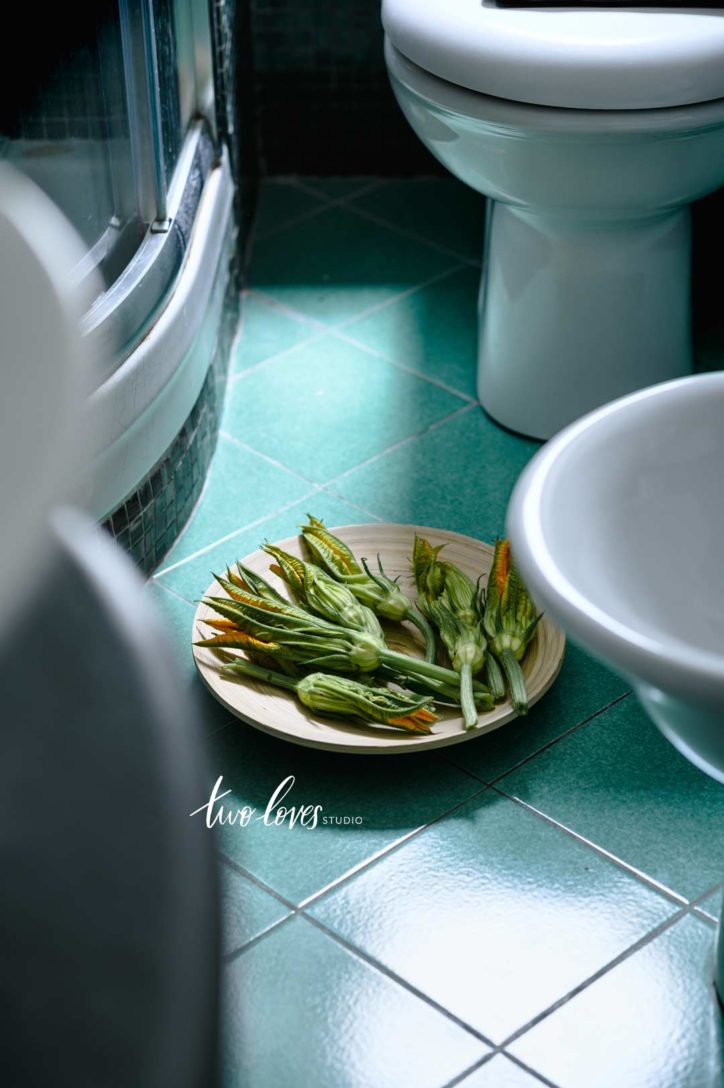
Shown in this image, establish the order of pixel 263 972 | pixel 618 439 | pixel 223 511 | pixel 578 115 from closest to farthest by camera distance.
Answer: pixel 618 439
pixel 263 972
pixel 578 115
pixel 223 511

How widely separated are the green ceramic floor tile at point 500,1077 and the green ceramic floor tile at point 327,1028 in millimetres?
12

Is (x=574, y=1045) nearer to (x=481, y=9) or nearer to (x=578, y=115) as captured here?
(x=578, y=115)

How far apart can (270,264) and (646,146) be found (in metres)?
0.84

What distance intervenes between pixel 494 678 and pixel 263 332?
87 cm

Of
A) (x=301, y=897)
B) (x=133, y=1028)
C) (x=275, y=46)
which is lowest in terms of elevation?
(x=301, y=897)

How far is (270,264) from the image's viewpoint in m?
2.05

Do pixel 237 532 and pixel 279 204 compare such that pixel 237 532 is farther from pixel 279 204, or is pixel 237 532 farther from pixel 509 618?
pixel 279 204

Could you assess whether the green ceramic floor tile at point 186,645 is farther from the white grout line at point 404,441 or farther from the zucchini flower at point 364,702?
the white grout line at point 404,441

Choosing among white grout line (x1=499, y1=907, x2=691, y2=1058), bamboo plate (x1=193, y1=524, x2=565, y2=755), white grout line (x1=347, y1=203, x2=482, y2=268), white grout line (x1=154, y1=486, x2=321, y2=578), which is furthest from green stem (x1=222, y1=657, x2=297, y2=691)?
white grout line (x1=347, y1=203, x2=482, y2=268)

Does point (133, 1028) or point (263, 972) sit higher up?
point (133, 1028)

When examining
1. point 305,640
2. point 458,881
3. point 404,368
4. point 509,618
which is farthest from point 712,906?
point 404,368

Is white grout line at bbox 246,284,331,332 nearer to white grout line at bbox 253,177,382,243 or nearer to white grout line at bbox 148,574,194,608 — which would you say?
white grout line at bbox 253,177,382,243

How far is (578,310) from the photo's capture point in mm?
1559

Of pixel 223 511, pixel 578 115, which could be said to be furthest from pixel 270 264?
pixel 578 115
